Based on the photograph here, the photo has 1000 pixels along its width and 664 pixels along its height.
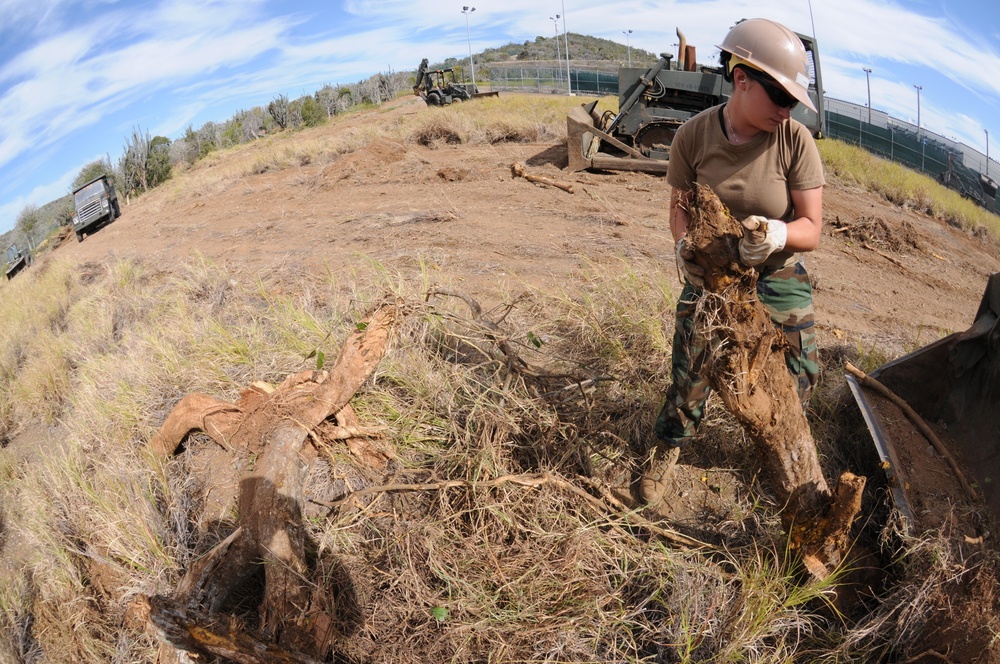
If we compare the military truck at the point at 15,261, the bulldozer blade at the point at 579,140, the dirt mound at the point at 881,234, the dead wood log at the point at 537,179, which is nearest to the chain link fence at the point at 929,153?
the dirt mound at the point at 881,234

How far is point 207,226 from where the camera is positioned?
9.27 meters

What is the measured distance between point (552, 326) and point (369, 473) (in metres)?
1.52

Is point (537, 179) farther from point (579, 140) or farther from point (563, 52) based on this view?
point (563, 52)

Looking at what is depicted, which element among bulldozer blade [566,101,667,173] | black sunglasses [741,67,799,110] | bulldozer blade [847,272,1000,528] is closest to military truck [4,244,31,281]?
bulldozer blade [566,101,667,173]

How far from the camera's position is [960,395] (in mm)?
2775

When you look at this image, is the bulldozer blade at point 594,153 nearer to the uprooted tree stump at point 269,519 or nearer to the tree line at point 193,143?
the uprooted tree stump at point 269,519

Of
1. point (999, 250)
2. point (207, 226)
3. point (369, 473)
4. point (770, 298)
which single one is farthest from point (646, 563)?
point (207, 226)

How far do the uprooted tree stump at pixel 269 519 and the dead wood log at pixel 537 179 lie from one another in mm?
5482

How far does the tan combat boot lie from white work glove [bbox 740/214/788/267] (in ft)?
3.40

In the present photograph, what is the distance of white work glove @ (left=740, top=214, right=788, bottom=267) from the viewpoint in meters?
1.63

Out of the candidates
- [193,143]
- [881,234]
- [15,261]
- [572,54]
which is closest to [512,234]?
[881,234]

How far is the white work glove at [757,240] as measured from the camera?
1632mm

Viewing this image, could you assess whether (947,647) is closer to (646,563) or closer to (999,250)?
(646,563)

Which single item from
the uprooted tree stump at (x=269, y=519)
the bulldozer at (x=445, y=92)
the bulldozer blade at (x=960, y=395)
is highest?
the bulldozer at (x=445, y=92)
